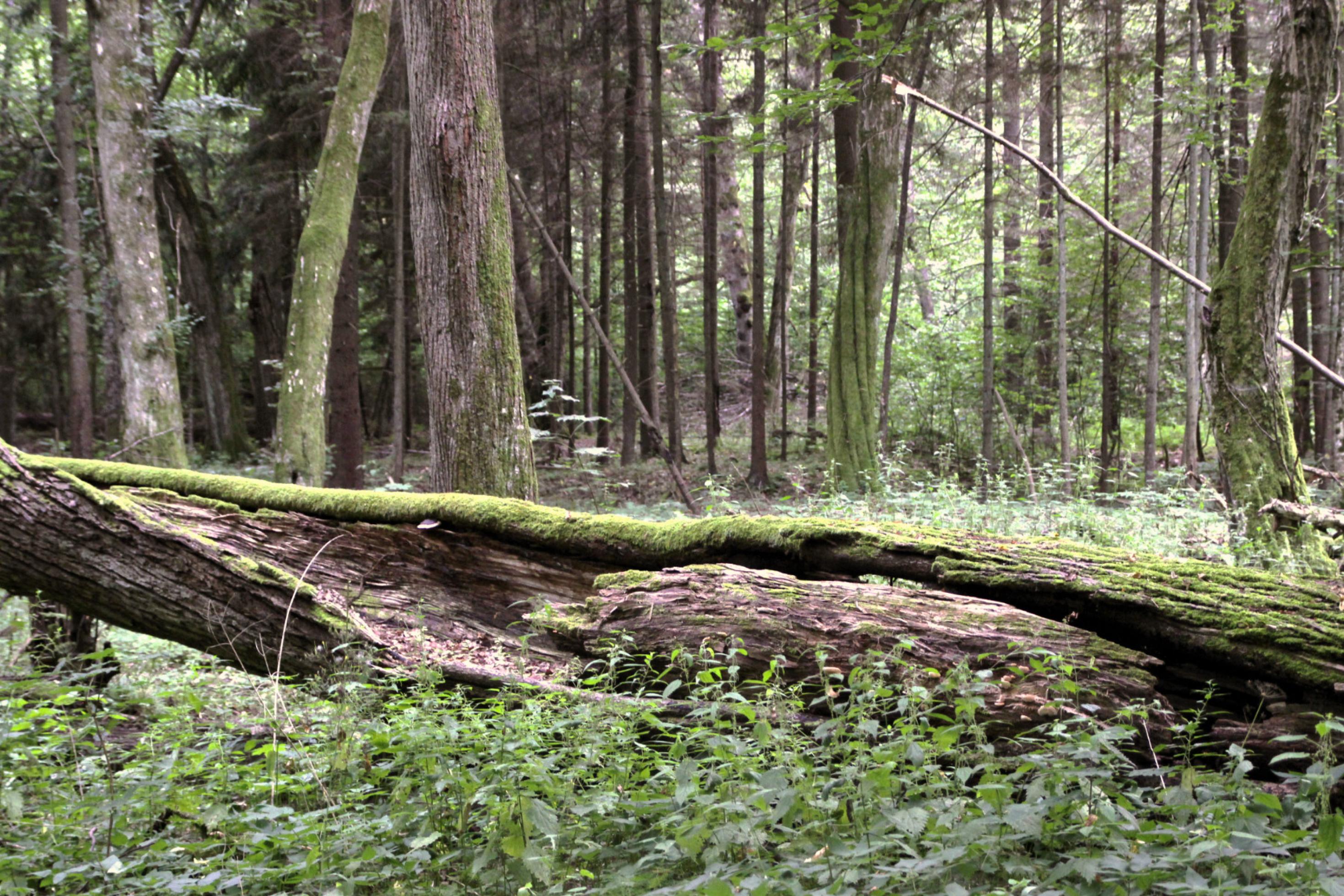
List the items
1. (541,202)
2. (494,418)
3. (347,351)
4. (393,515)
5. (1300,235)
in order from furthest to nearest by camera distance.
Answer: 1. (541,202)
2. (347,351)
3. (494,418)
4. (1300,235)
5. (393,515)

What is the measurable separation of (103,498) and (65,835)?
7.03ft

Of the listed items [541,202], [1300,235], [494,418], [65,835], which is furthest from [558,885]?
[541,202]

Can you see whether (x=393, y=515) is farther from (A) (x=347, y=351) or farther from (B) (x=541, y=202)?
(B) (x=541, y=202)

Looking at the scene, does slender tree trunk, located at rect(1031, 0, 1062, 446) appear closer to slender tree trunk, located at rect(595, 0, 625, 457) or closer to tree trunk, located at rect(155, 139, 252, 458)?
slender tree trunk, located at rect(595, 0, 625, 457)

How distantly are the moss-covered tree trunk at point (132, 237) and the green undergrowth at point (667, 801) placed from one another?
788 cm

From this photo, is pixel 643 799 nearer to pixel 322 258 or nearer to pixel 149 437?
pixel 322 258

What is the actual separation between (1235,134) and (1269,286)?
6.94 meters

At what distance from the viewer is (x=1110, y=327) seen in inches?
507

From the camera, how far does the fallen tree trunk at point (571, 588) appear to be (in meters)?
3.29

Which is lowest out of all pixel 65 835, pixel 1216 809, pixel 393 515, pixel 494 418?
pixel 65 835

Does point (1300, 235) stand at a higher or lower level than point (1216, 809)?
higher

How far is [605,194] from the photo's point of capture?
1506cm

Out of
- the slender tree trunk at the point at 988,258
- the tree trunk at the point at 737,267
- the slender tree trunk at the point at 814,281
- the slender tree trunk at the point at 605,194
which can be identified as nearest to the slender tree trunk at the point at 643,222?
the slender tree trunk at the point at 605,194

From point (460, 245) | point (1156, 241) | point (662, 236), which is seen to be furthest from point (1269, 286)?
point (662, 236)
